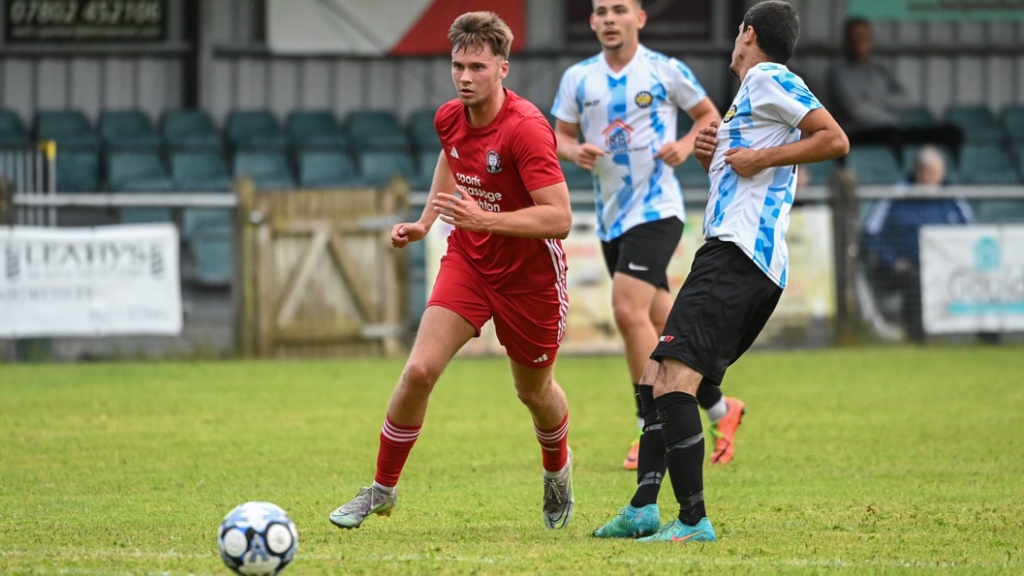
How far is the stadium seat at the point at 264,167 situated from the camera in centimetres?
1952

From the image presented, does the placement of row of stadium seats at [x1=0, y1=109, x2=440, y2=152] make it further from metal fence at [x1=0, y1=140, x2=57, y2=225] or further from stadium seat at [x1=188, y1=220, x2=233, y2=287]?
stadium seat at [x1=188, y1=220, x2=233, y2=287]

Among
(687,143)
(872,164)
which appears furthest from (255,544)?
(872,164)

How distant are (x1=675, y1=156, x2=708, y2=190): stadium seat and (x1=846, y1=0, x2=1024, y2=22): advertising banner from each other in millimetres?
3917

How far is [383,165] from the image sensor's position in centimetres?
2033

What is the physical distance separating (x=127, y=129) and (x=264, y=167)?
2244mm

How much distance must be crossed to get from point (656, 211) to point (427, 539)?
10.1 feet

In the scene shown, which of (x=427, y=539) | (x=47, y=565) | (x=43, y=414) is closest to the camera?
(x=47, y=565)

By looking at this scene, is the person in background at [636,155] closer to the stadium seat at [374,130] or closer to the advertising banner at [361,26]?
the stadium seat at [374,130]

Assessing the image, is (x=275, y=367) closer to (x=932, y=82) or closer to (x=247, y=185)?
(x=247, y=185)

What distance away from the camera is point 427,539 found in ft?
20.2

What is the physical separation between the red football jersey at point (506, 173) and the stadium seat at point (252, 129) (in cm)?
1419

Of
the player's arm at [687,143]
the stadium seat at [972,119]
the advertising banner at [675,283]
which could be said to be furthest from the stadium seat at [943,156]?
the player's arm at [687,143]

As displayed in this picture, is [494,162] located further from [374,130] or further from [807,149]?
[374,130]

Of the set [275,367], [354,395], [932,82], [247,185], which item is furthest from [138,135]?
[932,82]
